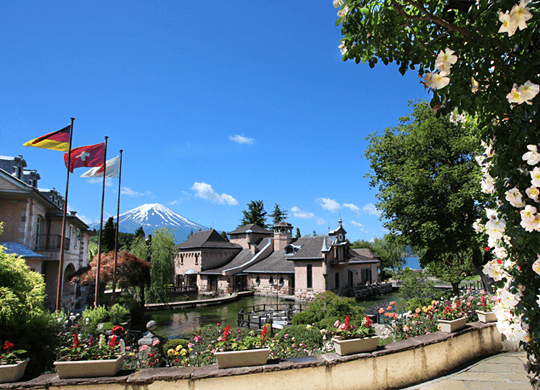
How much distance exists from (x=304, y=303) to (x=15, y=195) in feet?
91.8

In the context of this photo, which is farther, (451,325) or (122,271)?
(122,271)

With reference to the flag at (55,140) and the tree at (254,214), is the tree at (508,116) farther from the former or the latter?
the tree at (254,214)

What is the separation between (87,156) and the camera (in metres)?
15.4

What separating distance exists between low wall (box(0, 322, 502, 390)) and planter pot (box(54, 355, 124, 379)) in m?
0.09

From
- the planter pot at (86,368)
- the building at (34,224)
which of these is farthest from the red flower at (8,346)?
the building at (34,224)

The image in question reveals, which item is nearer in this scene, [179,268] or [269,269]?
[269,269]

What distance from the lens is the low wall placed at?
13.8ft

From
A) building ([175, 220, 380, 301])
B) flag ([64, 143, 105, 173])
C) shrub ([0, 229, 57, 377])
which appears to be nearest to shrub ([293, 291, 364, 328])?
shrub ([0, 229, 57, 377])

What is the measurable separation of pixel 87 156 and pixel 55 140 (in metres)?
1.81

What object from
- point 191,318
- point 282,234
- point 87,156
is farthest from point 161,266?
point 282,234

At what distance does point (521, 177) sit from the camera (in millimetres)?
2547

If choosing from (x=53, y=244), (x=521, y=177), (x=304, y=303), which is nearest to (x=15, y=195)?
(x=53, y=244)

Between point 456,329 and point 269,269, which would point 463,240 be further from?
point 269,269

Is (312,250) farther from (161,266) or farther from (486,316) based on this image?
(486,316)
